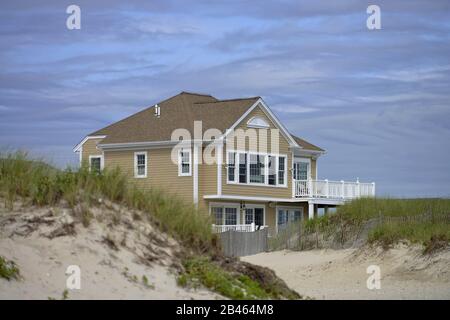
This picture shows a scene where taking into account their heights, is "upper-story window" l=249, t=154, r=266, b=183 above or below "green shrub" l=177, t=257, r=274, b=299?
above

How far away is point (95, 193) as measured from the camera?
20.0 m

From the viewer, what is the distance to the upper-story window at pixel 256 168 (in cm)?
4853

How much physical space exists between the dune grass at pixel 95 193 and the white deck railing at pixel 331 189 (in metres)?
31.3

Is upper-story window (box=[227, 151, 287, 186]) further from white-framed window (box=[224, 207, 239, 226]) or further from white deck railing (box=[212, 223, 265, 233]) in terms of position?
white deck railing (box=[212, 223, 265, 233])

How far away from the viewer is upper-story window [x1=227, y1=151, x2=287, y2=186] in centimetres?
4853

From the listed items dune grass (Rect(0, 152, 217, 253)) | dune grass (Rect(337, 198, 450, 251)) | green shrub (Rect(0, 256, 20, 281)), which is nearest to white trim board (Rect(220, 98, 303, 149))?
dune grass (Rect(337, 198, 450, 251))

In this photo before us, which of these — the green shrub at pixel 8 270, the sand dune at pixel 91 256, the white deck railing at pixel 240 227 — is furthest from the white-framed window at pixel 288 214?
the green shrub at pixel 8 270

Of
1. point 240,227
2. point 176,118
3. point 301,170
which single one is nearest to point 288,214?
point 301,170

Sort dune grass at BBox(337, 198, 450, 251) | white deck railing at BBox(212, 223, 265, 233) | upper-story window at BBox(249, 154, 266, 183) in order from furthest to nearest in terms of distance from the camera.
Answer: upper-story window at BBox(249, 154, 266, 183) < white deck railing at BBox(212, 223, 265, 233) < dune grass at BBox(337, 198, 450, 251)

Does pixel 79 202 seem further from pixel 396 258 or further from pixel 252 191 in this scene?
pixel 252 191

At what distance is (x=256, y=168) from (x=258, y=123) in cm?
245

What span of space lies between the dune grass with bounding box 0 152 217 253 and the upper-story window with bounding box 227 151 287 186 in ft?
88.7

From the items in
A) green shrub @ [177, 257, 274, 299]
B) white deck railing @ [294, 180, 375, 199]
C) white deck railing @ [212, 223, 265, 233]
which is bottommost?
white deck railing @ [212, 223, 265, 233]

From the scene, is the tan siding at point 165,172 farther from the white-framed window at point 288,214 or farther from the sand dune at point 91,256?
the sand dune at point 91,256
